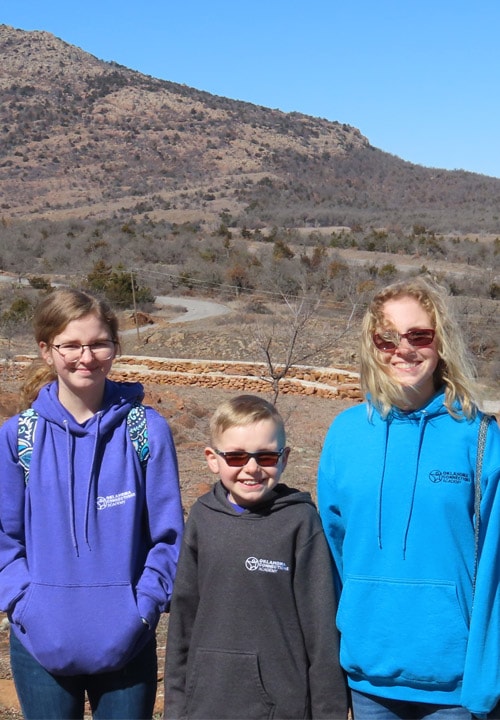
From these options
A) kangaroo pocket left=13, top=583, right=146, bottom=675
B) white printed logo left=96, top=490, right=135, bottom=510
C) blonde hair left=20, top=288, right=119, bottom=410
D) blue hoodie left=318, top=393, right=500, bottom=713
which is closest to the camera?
blue hoodie left=318, top=393, right=500, bottom=713

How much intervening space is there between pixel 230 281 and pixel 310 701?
27958 mm

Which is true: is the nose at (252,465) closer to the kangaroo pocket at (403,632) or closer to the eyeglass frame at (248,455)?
the eyeglass frame at (248,455)

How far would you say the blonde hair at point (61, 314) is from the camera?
2.57 metres

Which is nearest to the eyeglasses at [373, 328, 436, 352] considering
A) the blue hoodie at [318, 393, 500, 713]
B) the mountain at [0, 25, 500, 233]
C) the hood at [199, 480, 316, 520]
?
the blue hoodie at [318, 393, 500, 713]

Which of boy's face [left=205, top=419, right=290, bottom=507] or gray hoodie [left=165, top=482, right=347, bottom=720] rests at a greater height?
boy's face [left=205, top=419, right=290, bottom=507]

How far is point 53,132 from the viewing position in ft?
257

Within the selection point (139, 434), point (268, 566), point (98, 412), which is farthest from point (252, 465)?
point (98, 412)

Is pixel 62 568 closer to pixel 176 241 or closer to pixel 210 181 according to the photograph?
pixel 176 241

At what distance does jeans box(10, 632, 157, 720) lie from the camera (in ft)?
7.87

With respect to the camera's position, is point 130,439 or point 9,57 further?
point 9,57

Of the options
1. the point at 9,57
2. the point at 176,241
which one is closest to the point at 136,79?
the point at 9,57

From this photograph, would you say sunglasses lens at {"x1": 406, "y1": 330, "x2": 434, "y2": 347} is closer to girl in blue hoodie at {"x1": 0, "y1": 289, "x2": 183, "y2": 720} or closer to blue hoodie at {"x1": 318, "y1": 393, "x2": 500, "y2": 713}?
blue hoodie at {"x1": 318, "y1": 393, "x2": 500, "y2": 713}

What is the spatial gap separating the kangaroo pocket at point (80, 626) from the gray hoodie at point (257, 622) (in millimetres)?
126

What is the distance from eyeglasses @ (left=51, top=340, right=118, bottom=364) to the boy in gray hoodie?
45 cm
